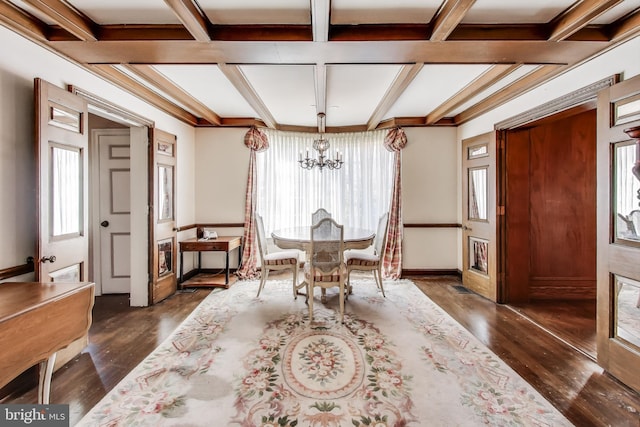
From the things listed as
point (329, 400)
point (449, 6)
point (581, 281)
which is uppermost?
point (449, 6)

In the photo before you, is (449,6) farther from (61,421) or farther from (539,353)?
(61,421)

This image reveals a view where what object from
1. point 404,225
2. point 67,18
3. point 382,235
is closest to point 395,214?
point 404,225

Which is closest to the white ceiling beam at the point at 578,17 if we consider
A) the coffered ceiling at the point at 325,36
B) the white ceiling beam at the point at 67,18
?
the coffered ceiling at the point at 325,36

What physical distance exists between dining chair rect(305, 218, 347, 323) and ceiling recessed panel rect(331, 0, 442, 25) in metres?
1.78

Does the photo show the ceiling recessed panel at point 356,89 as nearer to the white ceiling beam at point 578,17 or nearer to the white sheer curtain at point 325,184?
the white sheer curtain at point 325,184

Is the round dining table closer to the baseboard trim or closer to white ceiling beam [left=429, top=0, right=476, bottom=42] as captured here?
the baseboard trim

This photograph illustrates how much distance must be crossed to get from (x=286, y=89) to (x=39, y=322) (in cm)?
305

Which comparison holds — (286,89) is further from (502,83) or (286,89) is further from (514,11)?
(502,83)

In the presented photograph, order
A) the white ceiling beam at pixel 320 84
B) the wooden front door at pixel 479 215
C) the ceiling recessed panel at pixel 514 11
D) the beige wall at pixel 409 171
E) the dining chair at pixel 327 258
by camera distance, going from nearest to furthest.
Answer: the ceiling recessed panel at pixel 514 11
the white ceiling beam at pixel 320 84
the dining chair at pixel 327 258
the beige wall at pixel 409 171
the wooden front door at pixel 479 215

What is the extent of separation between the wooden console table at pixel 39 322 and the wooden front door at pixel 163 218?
1877 millimetres

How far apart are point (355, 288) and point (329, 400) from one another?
8.01ft

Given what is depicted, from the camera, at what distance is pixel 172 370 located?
223 cm

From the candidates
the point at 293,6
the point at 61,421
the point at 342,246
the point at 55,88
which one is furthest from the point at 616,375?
the point at 55,88

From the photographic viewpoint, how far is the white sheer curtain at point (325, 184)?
5.20 m
